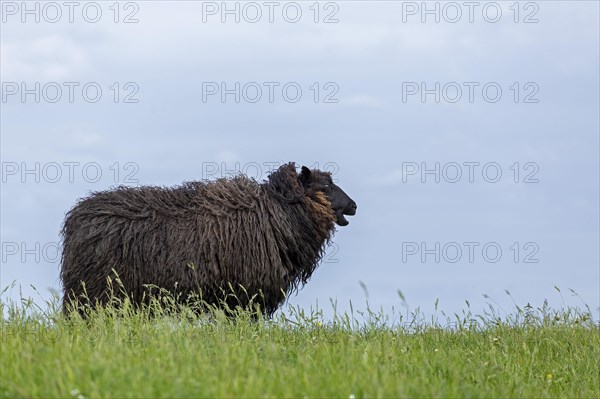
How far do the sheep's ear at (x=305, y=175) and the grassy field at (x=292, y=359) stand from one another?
3.08 meters

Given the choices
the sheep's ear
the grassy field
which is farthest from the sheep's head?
the grassy field

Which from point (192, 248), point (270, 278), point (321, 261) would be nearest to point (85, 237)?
point (192, 248)

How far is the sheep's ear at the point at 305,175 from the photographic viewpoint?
12.1 m

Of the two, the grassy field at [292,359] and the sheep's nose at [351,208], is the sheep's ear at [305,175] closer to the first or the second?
the sheep's nose at [351,208]

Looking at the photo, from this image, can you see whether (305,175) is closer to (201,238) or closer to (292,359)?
(201,238)

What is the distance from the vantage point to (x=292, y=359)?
6965mm

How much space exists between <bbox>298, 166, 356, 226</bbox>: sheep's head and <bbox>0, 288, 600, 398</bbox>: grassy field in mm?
3072

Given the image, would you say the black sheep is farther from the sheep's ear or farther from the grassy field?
the grassy field

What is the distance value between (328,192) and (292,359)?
18.5 feet

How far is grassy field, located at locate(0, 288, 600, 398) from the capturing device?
487cm

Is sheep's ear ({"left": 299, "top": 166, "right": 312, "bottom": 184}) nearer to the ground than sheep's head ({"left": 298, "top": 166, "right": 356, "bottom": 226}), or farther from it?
farther from it

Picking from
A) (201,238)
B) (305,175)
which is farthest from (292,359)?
(305,175)

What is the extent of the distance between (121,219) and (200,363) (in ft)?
20.2

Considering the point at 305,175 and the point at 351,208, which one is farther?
the point at 351,208
